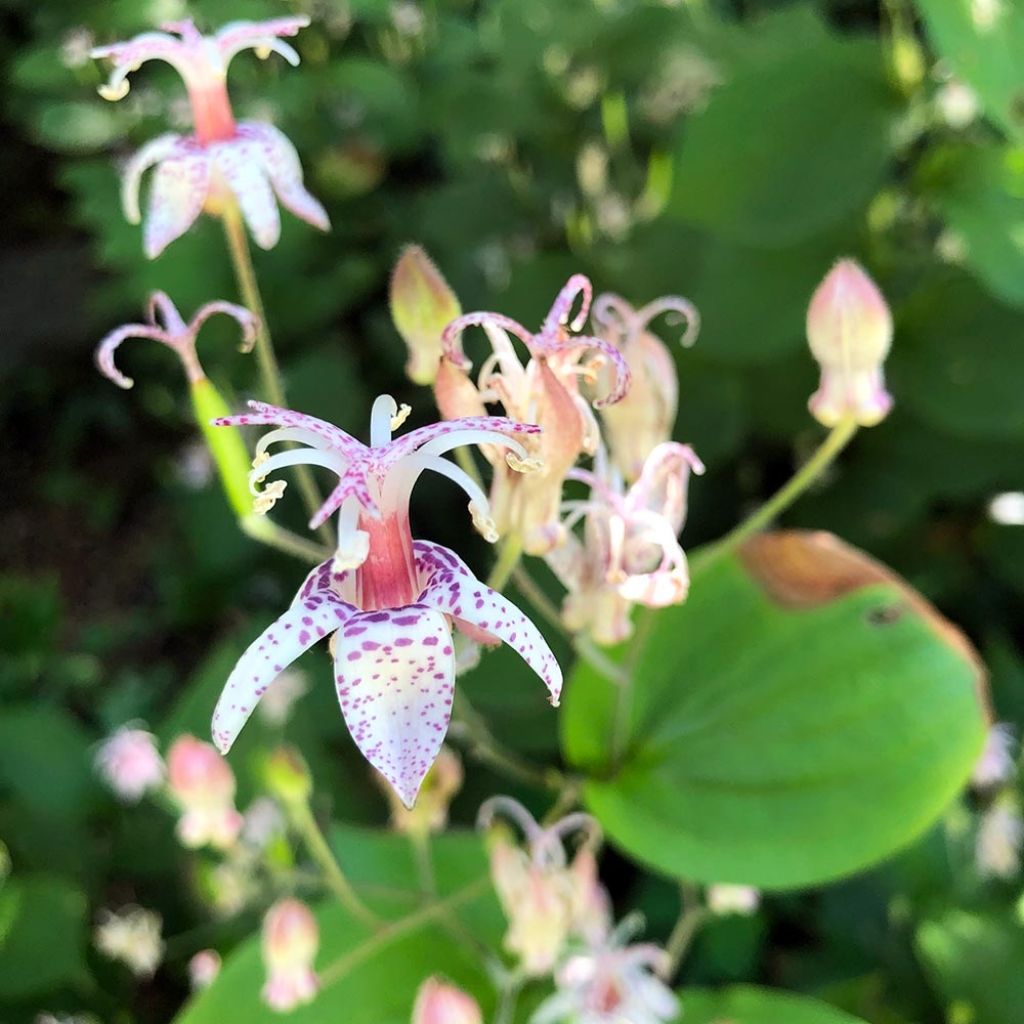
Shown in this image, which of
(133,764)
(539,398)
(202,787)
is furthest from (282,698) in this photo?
(539,398)

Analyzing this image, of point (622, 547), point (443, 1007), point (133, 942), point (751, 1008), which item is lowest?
point (133, 942)

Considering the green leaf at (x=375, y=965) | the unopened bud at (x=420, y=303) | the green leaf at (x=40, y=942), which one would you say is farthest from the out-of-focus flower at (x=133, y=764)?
the unopened bud at (x=420, y=303)

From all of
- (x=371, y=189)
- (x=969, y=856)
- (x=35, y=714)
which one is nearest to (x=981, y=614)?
(x=969, y=856)

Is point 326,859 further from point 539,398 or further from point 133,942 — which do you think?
point 133,942

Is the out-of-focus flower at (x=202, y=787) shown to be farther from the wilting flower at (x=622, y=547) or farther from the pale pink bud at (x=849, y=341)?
the pale pink bud at (x=849, y=341)

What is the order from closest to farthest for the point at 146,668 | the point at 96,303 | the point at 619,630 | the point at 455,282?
1. the point at 619,630
2. the point at 455,282
3. the point at 96,303
4. the point at 146,668

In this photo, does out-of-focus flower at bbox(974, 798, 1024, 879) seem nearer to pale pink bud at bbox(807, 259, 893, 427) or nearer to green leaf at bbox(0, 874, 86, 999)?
pale pink bud at bbox(807, 259, 893, 427)

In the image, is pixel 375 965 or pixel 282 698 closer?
pixel 375 965

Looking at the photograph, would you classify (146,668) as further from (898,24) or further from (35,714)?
(898,24)

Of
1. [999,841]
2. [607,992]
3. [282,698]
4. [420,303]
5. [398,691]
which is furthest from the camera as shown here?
[282,698]
